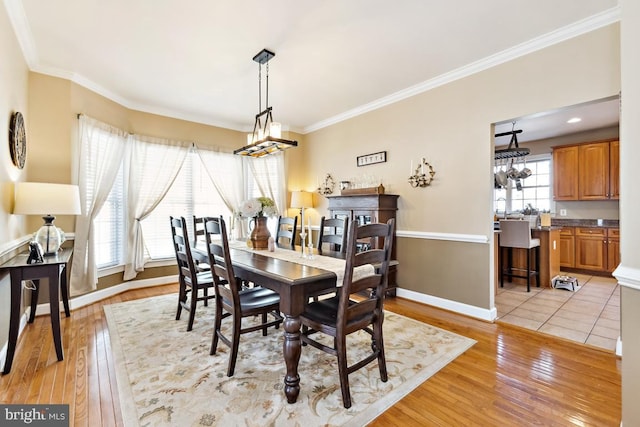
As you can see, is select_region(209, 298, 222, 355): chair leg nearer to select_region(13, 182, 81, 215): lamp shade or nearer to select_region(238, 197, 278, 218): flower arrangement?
select_region(238, 197, 278, 218): flower arrangement

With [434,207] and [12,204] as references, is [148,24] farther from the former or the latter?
[434,207]

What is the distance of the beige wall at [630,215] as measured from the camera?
1368 millimetres

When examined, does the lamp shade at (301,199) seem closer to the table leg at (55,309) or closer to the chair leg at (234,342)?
the chair leg at (234,342)

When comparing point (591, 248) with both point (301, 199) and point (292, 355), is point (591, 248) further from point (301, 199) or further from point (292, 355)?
point (292, 355)

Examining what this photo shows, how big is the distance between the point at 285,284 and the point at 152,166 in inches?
142

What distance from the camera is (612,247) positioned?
5.01 metres

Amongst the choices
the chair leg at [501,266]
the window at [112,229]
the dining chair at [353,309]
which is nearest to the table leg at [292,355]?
the dining chair at [353,309]

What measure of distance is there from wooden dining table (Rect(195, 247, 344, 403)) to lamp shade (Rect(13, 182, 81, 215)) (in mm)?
1946

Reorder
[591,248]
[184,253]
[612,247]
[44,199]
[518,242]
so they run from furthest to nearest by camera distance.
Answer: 1. [591,248]
2. [612,247]
3. [518,242]
4. [184,253]
5. [44,199]

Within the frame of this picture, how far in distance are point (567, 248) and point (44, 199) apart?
308 inches

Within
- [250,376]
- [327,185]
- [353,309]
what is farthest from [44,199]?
[327,185]

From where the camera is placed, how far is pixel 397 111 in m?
3.93

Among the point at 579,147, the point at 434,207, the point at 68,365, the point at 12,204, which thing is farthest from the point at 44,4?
the point at 579,147

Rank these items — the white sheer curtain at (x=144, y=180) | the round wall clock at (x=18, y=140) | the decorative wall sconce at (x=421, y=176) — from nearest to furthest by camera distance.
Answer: the round wall clock at (x=18, y=140) < the decorative wall sconce at (x=421, y=176) < the white sheer curtain at (x=144, y=180)
